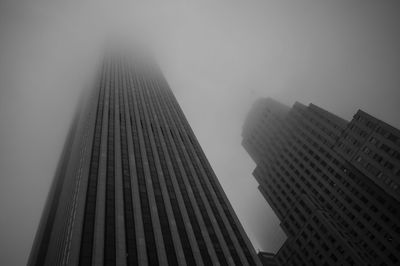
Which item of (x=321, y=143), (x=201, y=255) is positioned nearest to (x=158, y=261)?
(x=201, y=255)

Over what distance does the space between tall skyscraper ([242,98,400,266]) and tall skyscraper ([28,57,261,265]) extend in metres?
34.8

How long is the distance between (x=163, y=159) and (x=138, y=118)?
31197 millimetres

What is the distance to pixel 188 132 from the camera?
389ft

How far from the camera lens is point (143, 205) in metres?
64.0

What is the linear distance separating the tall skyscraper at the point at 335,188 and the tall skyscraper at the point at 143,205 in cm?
3482

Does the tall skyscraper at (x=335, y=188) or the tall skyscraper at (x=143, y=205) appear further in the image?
the tall skyscraper at (x=335, y=188)

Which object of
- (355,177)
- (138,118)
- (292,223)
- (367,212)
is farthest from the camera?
(138,118)

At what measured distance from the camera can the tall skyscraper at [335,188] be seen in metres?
77.8

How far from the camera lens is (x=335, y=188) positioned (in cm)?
9781

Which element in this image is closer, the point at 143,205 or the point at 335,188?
the point at 143,205

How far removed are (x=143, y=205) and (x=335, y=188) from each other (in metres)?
64.5

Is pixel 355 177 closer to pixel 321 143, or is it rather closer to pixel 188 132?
pixel 321 143

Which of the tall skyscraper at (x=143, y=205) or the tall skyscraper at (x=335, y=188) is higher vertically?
the tall skyscraper at (x=335, y=188)

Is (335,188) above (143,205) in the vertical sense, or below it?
above
